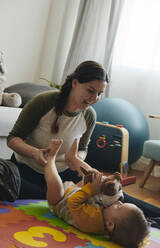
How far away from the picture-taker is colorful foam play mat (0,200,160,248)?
1.23 m

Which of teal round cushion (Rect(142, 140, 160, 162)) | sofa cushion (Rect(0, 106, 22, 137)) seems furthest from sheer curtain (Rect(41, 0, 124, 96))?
sofa cushion (Rect(0, 106, 22, 137))

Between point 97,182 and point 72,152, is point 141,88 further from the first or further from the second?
point 97,182

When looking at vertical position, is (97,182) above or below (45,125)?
below

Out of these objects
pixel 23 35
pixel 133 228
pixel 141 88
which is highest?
pixel 23 35

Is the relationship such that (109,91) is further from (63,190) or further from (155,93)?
(63,190)

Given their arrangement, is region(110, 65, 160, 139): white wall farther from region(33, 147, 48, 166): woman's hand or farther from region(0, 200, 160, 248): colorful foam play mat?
region(33, 147, 48, 166): woman's hand

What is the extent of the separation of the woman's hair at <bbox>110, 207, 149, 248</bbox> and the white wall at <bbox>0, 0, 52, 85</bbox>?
293 centimetres

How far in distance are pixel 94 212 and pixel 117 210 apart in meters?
0.10

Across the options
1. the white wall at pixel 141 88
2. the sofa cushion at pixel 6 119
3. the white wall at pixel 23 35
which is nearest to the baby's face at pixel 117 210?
the sofa cushion at pixel 6 119

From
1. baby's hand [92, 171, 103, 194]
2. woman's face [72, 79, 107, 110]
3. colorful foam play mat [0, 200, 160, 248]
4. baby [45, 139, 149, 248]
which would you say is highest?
woman's face [72, 79, 107, 110]

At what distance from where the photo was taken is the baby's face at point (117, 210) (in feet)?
4.30

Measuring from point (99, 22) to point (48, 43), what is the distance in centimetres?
76

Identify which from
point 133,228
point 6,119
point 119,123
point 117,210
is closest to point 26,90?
point 6,119

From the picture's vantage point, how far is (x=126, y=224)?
1.29m
